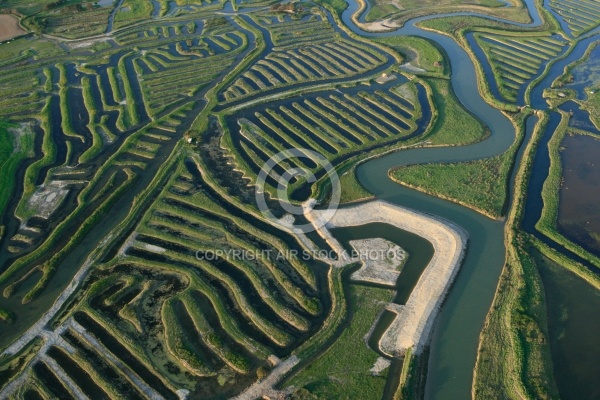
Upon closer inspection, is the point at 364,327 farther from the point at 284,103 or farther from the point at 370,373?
the point at 284,103

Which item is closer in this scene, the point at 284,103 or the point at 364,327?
the point at 364,327

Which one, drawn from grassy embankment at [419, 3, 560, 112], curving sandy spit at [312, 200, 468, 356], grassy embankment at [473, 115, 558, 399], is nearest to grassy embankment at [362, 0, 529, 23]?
grassy embankment at [419, 3, 560, 112]

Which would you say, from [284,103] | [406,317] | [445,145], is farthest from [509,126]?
[406,317]

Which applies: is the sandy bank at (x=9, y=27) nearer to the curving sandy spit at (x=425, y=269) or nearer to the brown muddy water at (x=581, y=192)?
the curving sandy spit at (x=425, y=269)

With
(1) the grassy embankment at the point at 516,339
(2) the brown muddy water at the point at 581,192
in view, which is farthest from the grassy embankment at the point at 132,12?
(1) the grassy embankment at the point at 516,339

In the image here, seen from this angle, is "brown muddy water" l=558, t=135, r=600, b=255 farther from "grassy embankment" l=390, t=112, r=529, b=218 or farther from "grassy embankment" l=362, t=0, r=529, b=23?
"grassy embankment" l=362, t=0, r=529, b=23

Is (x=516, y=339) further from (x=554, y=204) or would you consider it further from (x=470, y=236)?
(x=554, y=204)

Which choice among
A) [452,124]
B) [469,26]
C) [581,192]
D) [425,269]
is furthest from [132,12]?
[581,192]
